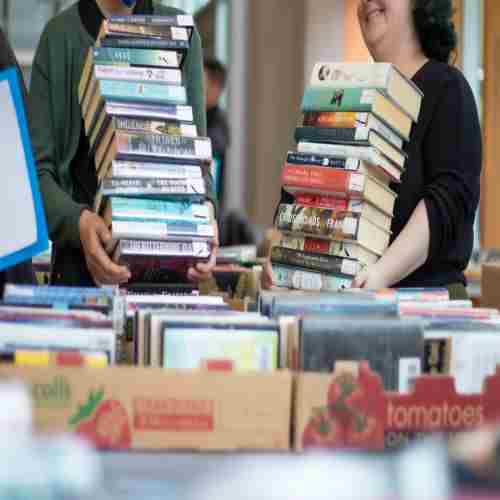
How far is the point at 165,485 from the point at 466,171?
1665 mm

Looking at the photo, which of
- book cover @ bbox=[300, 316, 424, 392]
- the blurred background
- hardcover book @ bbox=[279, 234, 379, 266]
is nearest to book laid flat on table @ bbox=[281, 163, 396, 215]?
hardcover book @ bbox=[279, 234, 379, 266]

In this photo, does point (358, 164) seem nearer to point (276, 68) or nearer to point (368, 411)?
point (368, 411)

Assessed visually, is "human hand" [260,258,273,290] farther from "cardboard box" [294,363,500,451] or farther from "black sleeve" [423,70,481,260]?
"cardboard box" [294,363,500,451]

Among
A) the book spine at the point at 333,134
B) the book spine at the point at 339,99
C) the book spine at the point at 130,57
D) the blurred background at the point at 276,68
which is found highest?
the book spine at the point at 130,57

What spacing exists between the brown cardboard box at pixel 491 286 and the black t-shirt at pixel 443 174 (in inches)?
14.0

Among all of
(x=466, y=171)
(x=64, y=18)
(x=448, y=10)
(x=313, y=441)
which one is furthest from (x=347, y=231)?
(x=313, y=441)

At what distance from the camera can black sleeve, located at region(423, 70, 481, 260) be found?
8.29ft

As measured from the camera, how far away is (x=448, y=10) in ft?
8.90

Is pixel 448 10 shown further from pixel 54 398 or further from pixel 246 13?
pixel 246 13

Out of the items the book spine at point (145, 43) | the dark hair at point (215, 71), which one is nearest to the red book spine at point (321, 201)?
the book spine at point (145, 43)

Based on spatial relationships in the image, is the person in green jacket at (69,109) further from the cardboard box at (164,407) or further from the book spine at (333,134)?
the cardboard box at (164,407)

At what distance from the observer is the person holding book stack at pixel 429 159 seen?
99.1 inches

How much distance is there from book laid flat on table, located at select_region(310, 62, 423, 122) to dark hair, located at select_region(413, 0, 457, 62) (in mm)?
195

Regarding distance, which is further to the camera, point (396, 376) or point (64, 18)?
point (64, 18)
